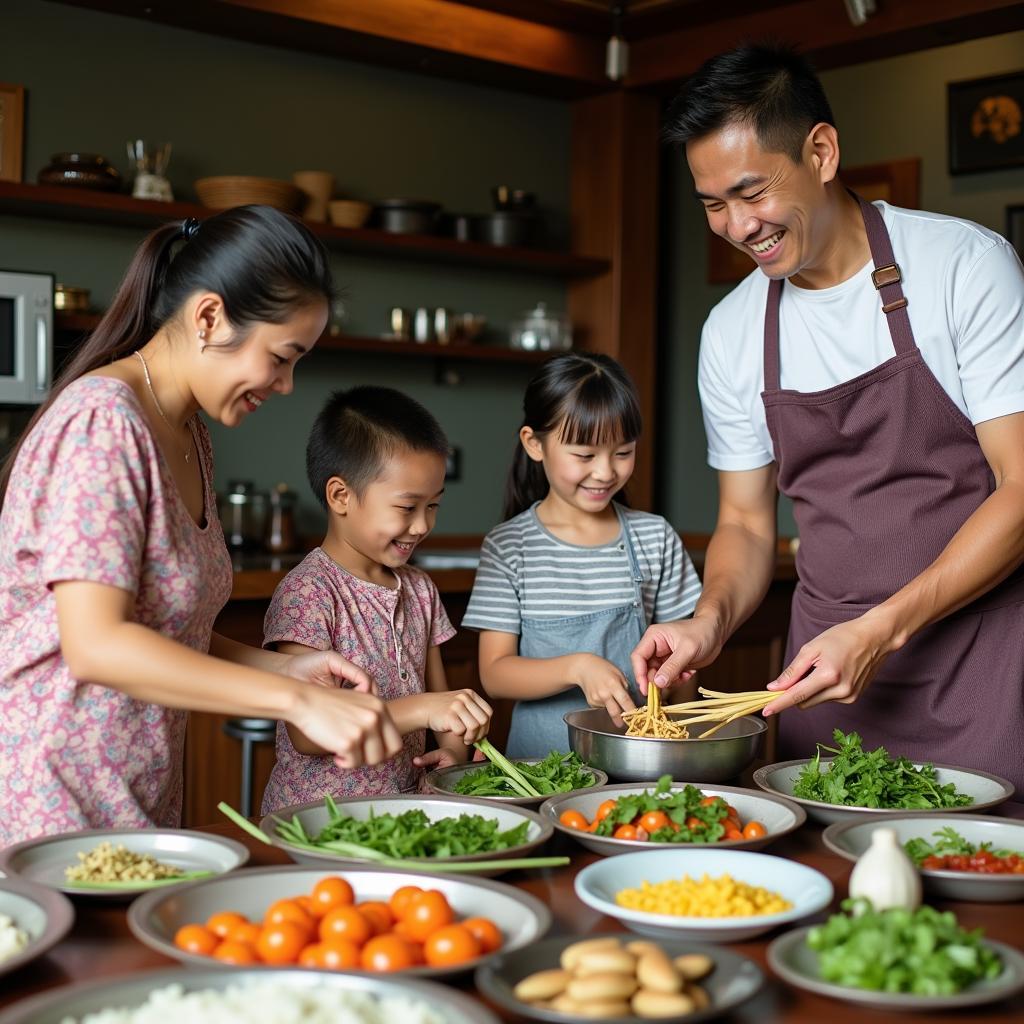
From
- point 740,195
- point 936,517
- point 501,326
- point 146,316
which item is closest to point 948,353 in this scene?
point 936,517

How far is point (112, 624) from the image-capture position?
1476 mm

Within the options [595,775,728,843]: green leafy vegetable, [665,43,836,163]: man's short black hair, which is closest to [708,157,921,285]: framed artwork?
[665,43,836,163]: man's short black hair

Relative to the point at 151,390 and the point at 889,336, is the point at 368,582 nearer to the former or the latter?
the point at 151,390

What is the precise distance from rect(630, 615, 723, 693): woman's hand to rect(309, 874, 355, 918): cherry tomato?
853mm

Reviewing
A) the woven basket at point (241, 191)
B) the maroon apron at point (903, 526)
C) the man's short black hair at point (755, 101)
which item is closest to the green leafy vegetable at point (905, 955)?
the maroon apron at point (903, 526)

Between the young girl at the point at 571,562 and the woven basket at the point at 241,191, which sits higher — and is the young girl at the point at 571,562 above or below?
below

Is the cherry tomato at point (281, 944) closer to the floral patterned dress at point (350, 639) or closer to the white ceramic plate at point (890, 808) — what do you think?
the white ceramic plate at point (890, 808)

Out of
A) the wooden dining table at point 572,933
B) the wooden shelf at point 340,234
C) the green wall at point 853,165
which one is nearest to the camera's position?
the wooden dining table at point 572,933

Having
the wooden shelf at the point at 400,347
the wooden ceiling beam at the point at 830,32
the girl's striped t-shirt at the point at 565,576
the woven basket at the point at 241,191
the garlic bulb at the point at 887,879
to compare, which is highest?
the wooden ceiling beam at the point at 830,32

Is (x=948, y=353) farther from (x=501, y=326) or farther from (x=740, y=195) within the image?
(x=501, y=326)

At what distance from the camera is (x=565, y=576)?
2.65 metres

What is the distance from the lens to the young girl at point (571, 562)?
259 centimetres

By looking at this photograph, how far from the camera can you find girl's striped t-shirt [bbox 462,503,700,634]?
2.62 meters

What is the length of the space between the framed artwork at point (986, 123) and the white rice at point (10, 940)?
15.8 ft
